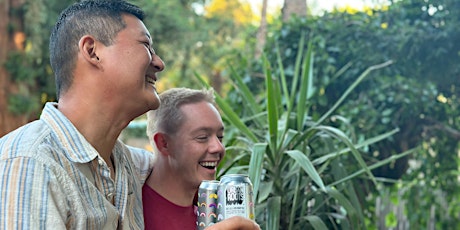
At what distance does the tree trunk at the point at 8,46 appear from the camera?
7.27 metres

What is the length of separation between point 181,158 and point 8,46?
5.91 meters

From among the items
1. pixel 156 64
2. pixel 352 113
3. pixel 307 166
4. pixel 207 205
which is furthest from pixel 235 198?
pixel 352 113

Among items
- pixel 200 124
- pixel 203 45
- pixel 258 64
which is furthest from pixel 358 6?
pixel 203 45

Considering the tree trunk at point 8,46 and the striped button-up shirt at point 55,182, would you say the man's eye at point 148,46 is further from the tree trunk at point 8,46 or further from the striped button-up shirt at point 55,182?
the tree trunk at point 8,46

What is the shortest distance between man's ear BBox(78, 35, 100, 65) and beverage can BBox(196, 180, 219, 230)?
41 centimetres

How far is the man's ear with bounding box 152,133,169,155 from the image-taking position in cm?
222

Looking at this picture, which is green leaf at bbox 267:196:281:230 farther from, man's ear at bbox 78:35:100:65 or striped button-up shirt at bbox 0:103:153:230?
man's ear at bbox 78:35:100:65

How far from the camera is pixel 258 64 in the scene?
4.83 metres

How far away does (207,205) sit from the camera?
5.35 ft

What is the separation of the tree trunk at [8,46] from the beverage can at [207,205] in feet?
19.6

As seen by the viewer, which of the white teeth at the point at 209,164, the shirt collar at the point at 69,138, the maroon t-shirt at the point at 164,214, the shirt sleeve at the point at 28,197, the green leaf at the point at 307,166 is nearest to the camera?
the shirt sleeve at the point at 28,197

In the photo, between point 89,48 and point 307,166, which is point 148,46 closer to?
point 89,48

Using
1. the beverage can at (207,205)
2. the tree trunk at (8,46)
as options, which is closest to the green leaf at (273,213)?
the beverage can at (207,205)

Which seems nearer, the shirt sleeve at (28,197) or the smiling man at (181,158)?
the shirt sleeve at (28,197)
